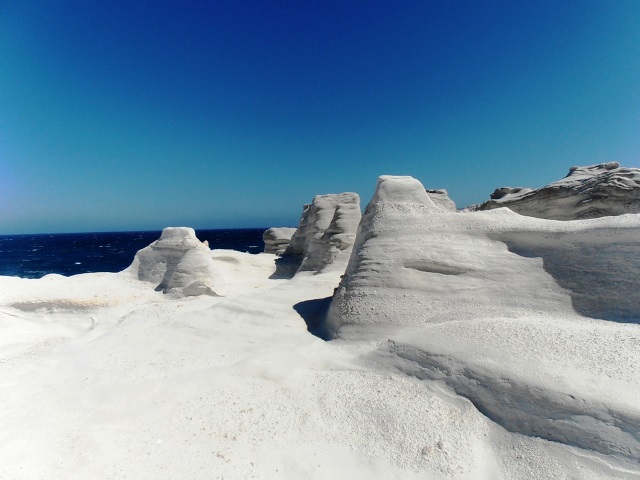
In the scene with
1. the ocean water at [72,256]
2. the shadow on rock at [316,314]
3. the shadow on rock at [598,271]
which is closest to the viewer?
the shadow on rock at [598,271]

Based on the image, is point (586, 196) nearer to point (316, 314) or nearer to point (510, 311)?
point (510, 311)

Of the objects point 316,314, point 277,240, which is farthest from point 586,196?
point 277,240

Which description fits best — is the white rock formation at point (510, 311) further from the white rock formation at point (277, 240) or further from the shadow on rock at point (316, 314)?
the white rock formation at point (277, 240)

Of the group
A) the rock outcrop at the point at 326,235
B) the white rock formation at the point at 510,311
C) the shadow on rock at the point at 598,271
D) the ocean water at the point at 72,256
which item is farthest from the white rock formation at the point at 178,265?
the ocean water at the point at 72,256

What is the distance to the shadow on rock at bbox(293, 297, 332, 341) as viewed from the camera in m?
5.78

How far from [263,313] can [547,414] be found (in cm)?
491

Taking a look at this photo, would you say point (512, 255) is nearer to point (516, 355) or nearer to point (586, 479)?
point (516, 355)

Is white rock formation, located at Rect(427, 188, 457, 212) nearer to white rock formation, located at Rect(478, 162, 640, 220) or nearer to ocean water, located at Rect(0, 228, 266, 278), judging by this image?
white rock formation, located at Rect(478, 162, 640, 220)

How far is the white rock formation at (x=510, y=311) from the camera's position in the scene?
3010mm

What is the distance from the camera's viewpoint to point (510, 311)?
14.9 feet

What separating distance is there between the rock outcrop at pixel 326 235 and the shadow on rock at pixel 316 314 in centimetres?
457

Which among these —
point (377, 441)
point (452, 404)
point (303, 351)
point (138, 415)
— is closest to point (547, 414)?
point (452, 404)

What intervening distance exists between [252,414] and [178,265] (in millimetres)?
8861

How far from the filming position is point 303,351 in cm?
505
